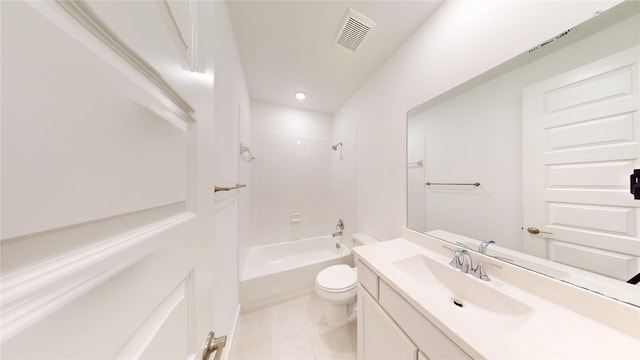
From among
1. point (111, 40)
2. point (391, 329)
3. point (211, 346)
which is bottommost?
point (391, 329)

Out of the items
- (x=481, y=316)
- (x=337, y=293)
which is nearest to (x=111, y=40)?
(x=481, y=316)

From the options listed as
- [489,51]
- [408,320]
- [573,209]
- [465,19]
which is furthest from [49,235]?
[465,19]

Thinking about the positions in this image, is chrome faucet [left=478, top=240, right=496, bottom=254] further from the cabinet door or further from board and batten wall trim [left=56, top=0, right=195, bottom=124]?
board and batten wall trim [left=56, top=0, right=195, bottom=124]

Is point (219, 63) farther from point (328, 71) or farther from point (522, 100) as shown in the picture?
point (522, 100)

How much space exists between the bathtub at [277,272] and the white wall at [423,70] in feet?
2.11

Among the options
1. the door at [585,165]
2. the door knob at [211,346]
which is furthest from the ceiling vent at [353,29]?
the door knob at [211,346]

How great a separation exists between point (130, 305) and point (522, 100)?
142 centimetres

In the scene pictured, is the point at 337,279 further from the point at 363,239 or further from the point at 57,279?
the point at 57,279

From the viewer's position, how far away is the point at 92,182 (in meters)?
0.20

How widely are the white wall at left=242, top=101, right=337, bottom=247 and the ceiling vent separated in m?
1.23

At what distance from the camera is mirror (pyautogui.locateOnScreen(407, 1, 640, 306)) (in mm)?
616

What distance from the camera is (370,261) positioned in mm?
991

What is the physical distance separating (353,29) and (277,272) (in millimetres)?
2101

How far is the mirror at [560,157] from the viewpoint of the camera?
62 centimetres
